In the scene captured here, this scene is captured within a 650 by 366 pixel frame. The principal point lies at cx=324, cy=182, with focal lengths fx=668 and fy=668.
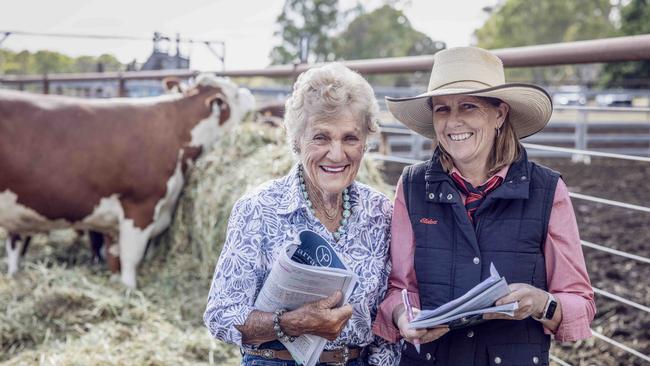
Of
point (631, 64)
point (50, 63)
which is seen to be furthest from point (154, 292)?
point (631, 64)

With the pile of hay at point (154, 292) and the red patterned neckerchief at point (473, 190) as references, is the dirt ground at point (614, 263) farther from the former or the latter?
the red patterned neckerchief at point (473, 190)

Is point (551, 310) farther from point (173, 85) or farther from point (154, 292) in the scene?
point (173, 85)

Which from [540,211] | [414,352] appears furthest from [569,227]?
[414,352]

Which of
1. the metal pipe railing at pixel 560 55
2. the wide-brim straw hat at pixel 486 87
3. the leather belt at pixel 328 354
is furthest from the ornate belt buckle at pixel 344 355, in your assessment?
the metal pipe railing at pixel 560 55

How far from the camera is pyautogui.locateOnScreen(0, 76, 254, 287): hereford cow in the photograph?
4285 millimetres

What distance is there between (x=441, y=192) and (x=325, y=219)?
351 millimetres

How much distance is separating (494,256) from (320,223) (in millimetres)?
491

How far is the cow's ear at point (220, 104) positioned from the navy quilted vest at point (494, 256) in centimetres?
335

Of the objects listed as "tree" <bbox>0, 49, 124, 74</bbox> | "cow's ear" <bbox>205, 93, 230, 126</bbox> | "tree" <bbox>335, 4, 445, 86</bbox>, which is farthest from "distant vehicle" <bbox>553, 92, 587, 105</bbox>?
"tree" <bbox>335, 4, 445, 86</bbox>

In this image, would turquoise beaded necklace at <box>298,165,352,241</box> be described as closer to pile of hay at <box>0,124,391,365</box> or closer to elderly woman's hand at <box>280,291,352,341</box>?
elderly woman's hand at <box>280,291,352,341</box>

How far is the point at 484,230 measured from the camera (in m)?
1.76

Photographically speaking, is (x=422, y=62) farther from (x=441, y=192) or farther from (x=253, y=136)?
(x=253, y=136)

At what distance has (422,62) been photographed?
2963mm

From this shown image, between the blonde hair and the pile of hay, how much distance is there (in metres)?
1.65
